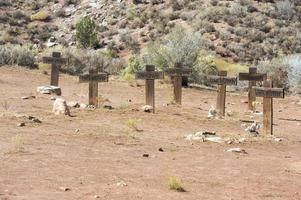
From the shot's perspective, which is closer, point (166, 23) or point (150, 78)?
point (150, 78)

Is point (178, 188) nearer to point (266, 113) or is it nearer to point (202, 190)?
point (202, 190)

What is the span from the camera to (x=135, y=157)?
12227 mm

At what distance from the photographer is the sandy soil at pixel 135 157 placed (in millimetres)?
9500

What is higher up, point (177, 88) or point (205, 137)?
point (177, 88)

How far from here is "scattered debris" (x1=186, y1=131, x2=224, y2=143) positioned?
1482 centimetres

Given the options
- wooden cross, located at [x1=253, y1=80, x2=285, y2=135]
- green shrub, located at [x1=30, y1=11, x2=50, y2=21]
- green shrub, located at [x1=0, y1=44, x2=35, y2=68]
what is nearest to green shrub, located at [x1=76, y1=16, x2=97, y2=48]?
green shrub, located at [x1=0, y1=44, x2=35, y2=68]

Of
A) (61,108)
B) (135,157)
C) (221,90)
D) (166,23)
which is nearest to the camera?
(135,157)

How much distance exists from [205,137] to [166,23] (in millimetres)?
35587

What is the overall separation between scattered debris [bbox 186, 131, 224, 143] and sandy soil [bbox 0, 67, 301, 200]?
0.37 metres

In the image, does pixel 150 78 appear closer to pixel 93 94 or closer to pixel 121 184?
pixel 93 94

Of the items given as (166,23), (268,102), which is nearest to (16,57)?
(268,102)

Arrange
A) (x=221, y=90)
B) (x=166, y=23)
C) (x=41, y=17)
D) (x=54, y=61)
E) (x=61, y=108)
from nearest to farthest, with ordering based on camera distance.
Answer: (x=61, y=108) < (x=221, y=90) < (x=54, y=61) < (x=166, y=23) < (x=41, y=17)

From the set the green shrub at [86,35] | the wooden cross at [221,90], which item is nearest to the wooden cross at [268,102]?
the wooden cross at [221,90]

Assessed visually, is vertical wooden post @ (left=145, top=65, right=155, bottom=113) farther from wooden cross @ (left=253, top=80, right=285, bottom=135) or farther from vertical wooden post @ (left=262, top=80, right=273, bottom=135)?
vertical wooden post @ (left=262, top=80, right=273, bottom=135)
